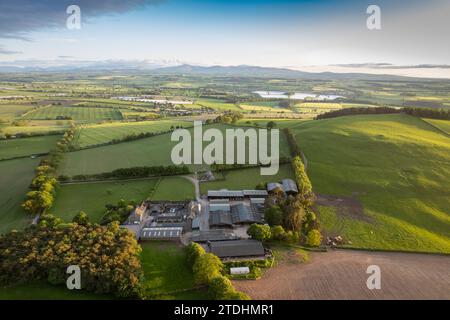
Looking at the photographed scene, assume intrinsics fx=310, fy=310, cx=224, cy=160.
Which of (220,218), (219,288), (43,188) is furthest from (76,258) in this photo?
(43,188)

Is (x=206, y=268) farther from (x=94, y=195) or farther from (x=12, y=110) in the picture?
(x=12, y=110)

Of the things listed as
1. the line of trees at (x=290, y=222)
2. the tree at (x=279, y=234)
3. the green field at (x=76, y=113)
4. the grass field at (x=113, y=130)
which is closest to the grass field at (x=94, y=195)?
the line of trees at (x=290, y=222)

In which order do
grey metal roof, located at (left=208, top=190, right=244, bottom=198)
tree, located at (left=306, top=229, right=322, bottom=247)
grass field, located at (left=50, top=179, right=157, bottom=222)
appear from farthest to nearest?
grey metal roof, located at (left=208, top=190, right=244, bottom=198) < grass field, located at (left=50, top=179, right=157, bottom=222) < tree, located at (left=306, top=229, right=322, bottom=247)

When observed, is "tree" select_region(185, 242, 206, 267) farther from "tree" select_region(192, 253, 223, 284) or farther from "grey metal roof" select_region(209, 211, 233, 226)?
"grey metal roof" select_region(209, 211, 233, 226)

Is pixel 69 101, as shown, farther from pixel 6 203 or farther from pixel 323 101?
pixel 323 101

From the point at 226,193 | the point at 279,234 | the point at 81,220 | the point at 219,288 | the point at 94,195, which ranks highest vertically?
the point at 226,193

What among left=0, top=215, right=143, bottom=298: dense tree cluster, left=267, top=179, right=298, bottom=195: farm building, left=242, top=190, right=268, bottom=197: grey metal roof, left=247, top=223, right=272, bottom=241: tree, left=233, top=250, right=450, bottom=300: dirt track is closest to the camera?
left=0, top=215, right=143, bottom=298: dense tree cluster

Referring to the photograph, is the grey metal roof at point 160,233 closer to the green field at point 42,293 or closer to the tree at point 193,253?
the tree at point 193,253

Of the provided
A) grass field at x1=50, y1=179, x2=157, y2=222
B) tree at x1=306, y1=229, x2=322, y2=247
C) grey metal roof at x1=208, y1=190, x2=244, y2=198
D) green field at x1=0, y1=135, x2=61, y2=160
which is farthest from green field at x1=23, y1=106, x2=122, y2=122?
tree at x1=306, y1=229, x2=322, y2=247
